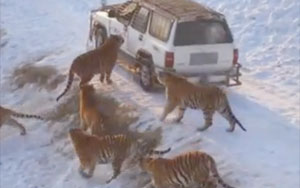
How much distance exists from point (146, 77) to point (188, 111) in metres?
1.33

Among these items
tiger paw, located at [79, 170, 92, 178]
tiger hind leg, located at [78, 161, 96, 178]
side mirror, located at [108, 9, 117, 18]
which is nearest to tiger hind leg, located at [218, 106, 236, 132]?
tiger hind leg, located at [78, 161, 96, 178]

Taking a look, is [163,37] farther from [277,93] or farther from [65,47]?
[65,47]

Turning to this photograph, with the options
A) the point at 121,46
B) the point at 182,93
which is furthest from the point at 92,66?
the point at 182,93

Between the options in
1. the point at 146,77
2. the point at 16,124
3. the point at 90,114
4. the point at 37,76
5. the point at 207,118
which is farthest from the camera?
the point at 37,76

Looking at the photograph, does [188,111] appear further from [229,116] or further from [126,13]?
[126,13]

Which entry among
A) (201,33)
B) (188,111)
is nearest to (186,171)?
(188,111)

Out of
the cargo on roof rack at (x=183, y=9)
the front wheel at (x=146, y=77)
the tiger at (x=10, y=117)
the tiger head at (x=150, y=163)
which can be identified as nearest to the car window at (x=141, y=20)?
the cargo on roof rack at (x=183, y=9)

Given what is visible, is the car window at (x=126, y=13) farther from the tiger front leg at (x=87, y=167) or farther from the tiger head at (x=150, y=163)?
the tiger head at (x=150, y=163)

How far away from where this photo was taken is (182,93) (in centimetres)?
1427

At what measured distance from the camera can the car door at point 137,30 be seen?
16281mm

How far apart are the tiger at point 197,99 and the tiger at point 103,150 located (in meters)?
1.17

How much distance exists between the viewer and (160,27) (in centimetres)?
1577

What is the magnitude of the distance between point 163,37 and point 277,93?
9.57 feet

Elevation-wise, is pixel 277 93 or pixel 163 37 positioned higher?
pixel 163 37
